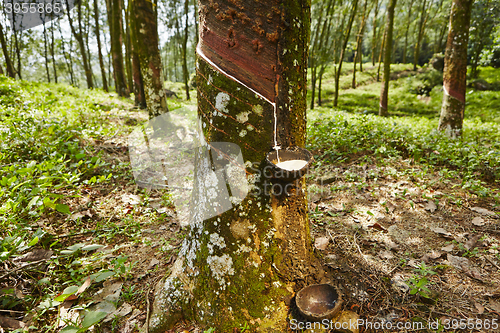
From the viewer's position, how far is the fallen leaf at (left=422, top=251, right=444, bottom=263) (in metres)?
2.28

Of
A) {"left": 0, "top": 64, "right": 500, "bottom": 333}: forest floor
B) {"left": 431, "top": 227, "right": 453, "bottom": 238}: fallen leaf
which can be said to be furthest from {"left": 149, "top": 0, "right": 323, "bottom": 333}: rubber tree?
{"left": 431, "top": 227, "right": 453, "bottom": 238}: fallen leaf

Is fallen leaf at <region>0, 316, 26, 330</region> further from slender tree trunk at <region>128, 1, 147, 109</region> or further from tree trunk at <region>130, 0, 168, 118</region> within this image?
slender tree trunk at <region>128, 1, 147, 109</region>

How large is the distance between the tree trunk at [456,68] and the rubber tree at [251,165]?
5.86 m

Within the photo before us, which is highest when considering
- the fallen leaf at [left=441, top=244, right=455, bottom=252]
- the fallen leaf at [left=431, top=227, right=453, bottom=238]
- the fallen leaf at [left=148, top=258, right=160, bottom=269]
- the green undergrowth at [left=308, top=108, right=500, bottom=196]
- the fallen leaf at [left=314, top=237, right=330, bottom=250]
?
the green undergrowth at [left=308, top=108, right=500, bottom=196]

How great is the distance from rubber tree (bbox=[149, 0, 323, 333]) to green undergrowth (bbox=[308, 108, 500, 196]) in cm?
299

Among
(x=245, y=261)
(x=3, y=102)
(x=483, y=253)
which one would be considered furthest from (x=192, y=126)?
(x=483, y=253)

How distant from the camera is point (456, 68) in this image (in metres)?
5.62

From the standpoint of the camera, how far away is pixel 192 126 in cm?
689

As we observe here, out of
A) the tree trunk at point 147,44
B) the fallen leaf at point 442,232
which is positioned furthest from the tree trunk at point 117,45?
the fallen leaf at point 442,232

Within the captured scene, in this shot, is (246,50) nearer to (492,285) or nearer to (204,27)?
(204,27)

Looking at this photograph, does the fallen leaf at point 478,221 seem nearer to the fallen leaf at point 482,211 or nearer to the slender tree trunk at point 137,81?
the fallen leaf at point 482,211

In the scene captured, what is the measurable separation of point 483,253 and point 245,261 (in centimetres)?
227

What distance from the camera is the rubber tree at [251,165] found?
1626 millimetres

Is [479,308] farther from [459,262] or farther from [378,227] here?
[378,227]
